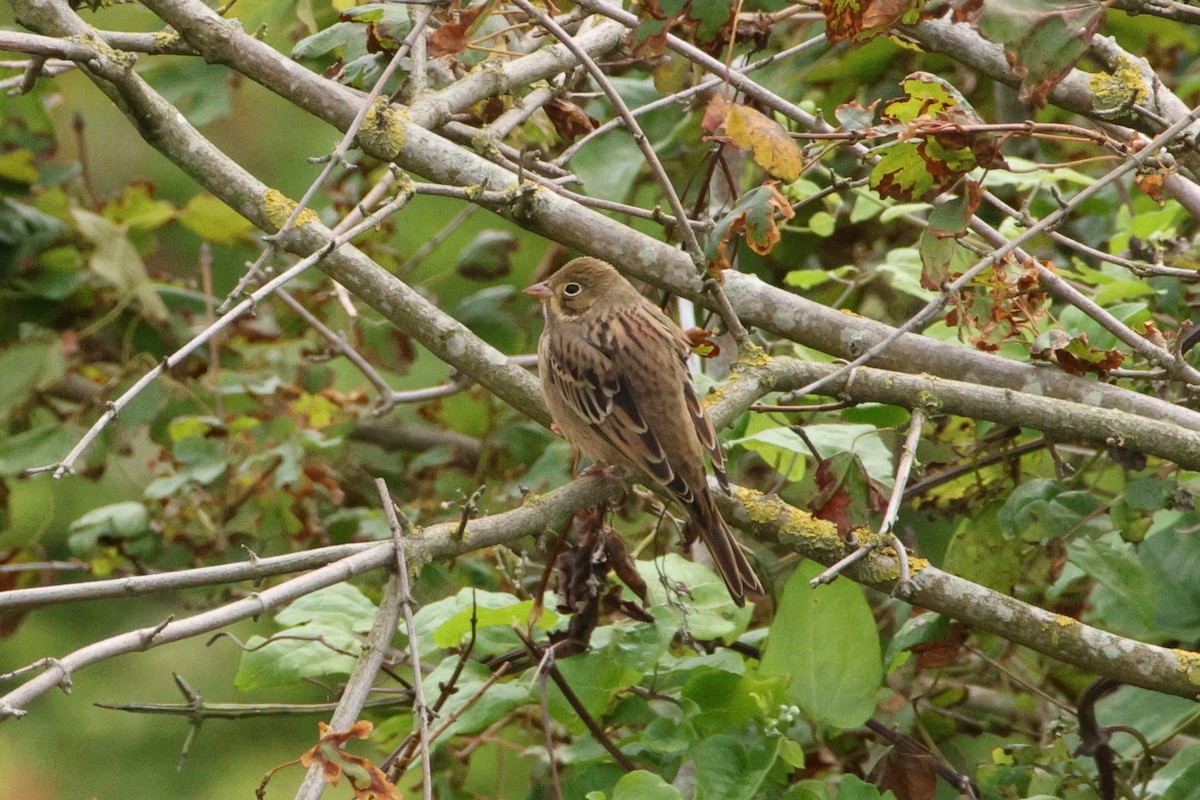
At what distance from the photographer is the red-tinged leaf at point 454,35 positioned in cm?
313

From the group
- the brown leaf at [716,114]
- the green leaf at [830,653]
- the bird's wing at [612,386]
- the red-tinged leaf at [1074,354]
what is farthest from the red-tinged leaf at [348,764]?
the red-tinged leaf at [1074,354]

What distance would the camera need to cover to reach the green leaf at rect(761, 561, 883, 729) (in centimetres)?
297

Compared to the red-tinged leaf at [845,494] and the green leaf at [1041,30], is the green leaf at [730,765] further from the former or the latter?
the green leaf at [1041,30]

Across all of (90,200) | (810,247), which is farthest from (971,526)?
(90,200)

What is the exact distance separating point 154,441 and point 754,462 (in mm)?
2401

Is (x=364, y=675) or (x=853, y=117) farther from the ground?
(x=853, y=117)

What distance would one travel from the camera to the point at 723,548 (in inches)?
129

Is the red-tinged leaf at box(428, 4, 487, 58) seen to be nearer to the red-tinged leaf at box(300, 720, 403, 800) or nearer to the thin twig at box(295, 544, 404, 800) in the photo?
the thin twig at box(295, 544, 404, 800)

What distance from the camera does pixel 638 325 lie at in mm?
4090

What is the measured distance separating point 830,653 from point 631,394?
3.90ft

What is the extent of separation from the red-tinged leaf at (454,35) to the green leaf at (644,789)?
1751 mm

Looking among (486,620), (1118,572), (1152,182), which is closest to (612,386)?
(486,620)

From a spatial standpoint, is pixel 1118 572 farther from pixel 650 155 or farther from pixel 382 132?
pixel 382 132

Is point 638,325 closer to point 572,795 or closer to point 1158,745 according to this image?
point 572,795
